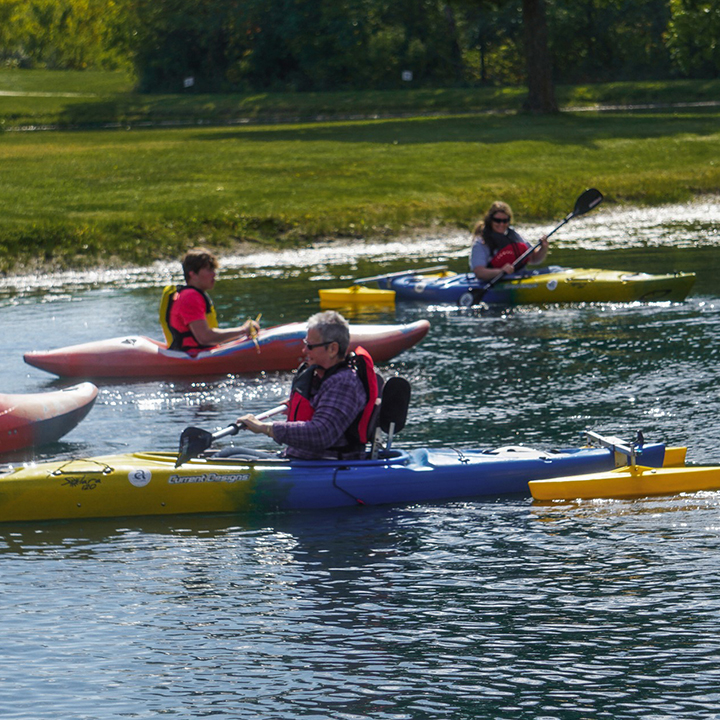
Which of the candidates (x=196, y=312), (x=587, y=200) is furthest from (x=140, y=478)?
(x=587, y=200)

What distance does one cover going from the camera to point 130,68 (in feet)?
212

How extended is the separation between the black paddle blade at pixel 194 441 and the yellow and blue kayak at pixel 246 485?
157 mm

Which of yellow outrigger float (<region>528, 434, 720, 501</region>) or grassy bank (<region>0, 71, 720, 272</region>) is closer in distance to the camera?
yellow outrigger float (<region>528, 434, 720, 501</region>)

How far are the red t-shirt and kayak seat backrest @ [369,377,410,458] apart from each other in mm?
4181

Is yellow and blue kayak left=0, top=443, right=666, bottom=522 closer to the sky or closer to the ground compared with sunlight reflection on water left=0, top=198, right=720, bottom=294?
closer to the ground

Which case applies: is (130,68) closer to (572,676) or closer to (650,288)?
(650,288)

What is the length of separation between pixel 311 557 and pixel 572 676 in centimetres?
216

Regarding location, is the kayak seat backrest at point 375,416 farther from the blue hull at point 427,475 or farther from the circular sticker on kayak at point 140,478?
the circular sticker on kayak at point 140,478

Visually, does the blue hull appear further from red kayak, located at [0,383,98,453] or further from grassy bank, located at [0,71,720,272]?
grassy bank, located at [0,71,720,272]

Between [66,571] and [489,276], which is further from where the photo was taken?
[489,276]

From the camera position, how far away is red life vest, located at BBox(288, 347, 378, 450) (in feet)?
25.8

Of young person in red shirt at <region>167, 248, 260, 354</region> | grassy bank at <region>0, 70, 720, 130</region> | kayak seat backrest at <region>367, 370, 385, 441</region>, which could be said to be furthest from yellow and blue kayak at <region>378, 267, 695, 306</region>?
grassy bank at <region>0, 70, 720, 130</region>

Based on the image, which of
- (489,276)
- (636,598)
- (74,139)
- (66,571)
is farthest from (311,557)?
(74,139)

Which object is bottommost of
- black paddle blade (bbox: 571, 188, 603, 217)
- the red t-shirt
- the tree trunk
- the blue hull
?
the blue hull
